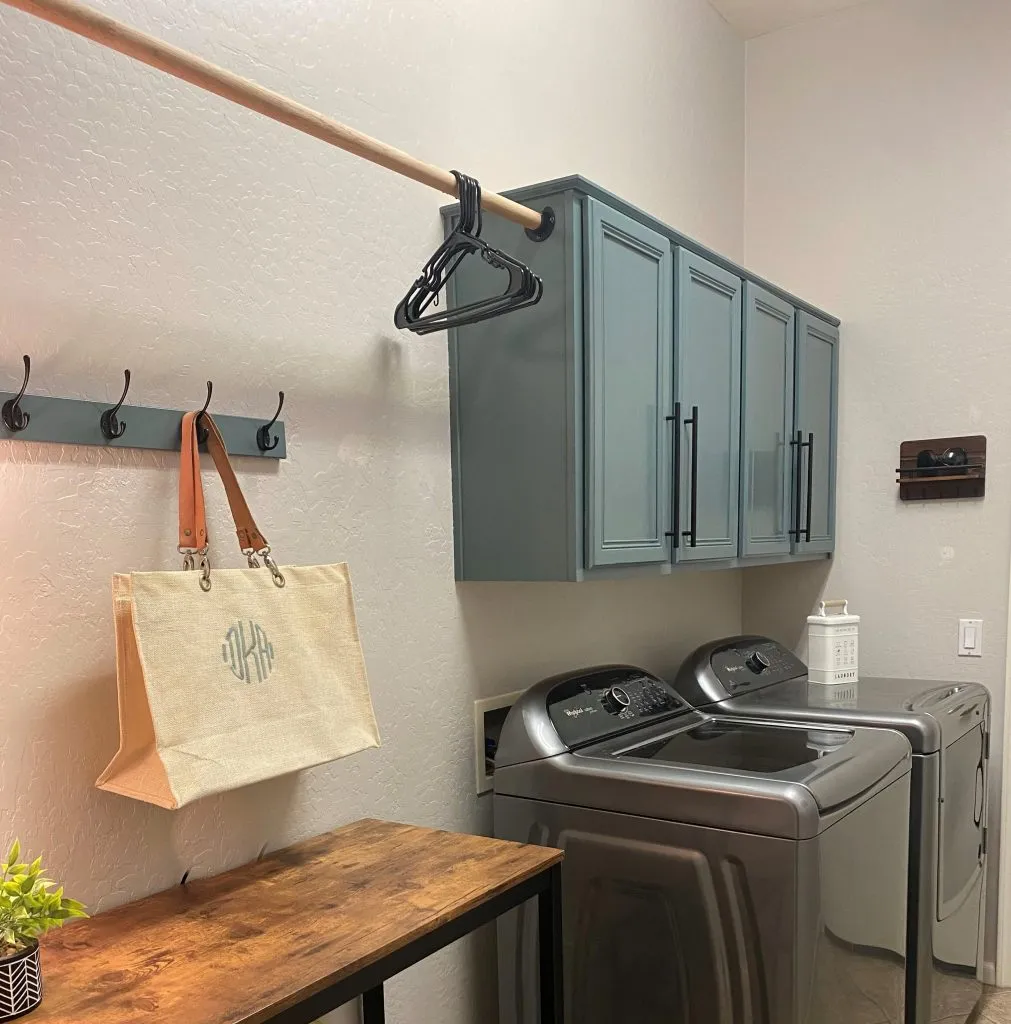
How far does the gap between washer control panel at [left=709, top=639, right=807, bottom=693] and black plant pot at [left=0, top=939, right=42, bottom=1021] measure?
1838 mm

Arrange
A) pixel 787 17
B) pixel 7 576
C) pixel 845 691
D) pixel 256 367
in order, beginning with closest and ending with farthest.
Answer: pixel 7 576, pixel 256 367, pixel 845 691, pixel 787 17

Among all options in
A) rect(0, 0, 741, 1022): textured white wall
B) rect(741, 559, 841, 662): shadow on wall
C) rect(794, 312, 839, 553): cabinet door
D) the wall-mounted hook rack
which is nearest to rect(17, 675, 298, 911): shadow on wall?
rect(0, 0, 741, 1022): textured white wall

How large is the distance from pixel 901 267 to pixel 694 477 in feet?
4.52

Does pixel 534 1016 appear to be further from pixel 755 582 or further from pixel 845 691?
pixel 755 582

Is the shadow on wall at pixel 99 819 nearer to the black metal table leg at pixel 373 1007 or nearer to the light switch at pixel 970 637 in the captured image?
the black metal table leg at pixel 373 1007

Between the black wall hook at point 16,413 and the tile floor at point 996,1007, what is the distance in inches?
113

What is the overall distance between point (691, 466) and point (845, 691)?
0.91 metres

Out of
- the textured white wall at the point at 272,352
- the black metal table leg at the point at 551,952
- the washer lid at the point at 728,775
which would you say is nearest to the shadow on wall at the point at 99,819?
the textured white wall at the point at 272,352

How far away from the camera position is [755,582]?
3332 millimetres

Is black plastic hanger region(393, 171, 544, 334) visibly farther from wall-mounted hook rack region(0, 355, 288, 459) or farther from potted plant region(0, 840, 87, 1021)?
potted plant region(0, 840, 87, 1021)

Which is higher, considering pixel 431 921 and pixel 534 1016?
pixel 431 921

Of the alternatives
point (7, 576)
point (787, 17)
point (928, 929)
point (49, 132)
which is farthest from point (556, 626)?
point (787, 17)

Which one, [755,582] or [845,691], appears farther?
[755,582]

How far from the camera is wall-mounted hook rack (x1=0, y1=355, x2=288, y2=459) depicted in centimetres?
120
